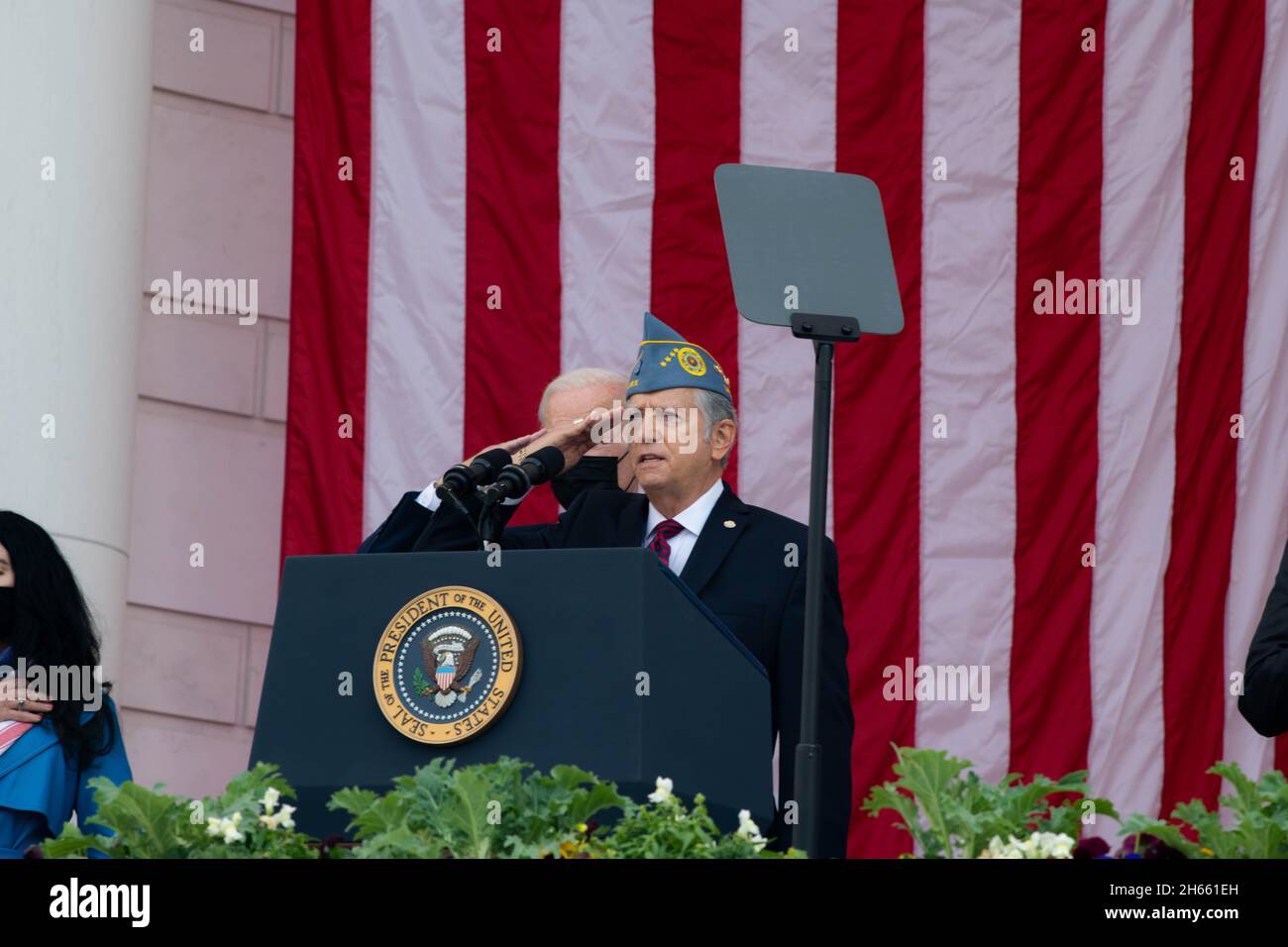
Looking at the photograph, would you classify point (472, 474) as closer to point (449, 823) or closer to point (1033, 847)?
point (449, 823)

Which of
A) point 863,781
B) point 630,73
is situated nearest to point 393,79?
point 630,73

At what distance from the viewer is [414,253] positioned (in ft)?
21.6

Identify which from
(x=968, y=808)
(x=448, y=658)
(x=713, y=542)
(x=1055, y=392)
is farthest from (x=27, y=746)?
(x=1055, y=392)

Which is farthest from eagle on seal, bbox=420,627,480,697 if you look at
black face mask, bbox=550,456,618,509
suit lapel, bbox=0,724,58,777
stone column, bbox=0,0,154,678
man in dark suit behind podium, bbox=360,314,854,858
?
stone column, bbox=0,0,154,678

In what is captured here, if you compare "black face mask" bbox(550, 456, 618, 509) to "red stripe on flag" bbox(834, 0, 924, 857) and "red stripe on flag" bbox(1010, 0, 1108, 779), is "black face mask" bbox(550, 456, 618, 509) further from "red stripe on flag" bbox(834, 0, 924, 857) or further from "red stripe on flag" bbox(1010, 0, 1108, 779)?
"red stripe on flag" bbox(1010, 0, 1108, 779)

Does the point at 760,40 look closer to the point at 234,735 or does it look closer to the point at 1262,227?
the point at 1262,227

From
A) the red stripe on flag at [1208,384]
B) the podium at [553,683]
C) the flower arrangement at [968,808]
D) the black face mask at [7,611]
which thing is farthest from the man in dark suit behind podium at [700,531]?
the red stripe on flag at [1208,384]

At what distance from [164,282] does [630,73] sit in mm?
1768

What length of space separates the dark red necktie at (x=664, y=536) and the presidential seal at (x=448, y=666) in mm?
1280

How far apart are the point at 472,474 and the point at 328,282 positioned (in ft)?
12.2

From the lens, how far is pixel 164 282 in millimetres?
6984

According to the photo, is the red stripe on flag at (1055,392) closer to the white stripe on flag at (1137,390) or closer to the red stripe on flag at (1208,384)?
the white stripe on flag at (1137,390)

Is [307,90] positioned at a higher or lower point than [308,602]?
higher

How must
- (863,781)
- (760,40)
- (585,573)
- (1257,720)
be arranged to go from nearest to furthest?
1. (585,573)
2. (1257,720)
3. (863,781)
4. (760,40)
